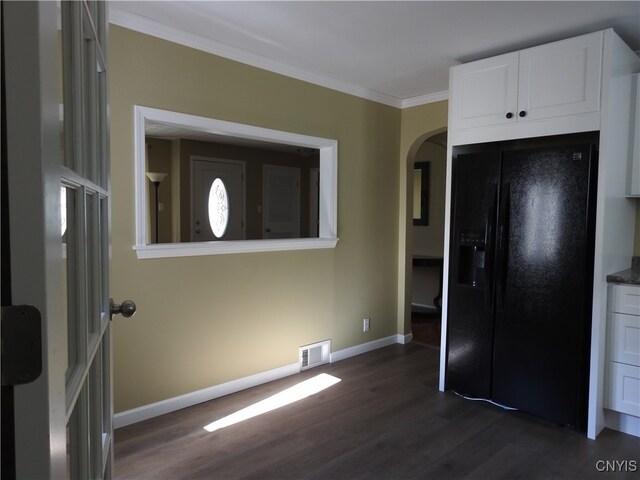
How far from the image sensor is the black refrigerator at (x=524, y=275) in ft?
8.30

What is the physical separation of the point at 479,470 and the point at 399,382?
1186mm

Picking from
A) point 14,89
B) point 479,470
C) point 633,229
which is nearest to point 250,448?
point 479,470

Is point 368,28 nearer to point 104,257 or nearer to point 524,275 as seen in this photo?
point 524,275

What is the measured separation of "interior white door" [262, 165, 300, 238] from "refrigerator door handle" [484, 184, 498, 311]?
15.8 feet

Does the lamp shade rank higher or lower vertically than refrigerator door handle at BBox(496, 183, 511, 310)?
higher

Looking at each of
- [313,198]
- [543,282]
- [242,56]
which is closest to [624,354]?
[543,282]

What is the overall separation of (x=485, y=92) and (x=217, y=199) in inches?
183

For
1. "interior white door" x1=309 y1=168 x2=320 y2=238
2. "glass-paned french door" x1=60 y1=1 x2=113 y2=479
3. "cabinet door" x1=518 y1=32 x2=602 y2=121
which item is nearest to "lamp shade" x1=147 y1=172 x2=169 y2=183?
"interior white door" x1=309 y1=168 x2=320 y2=238

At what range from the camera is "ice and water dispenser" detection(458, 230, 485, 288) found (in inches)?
115

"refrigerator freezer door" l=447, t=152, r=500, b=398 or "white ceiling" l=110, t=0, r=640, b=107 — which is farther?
"refrigerator freezer door" l=447, t=152, r=500, b=398

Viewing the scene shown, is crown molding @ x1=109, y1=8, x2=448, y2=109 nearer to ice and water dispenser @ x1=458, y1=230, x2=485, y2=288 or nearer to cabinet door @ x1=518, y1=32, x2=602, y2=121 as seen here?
cabinet door @ x1=518, y1=32, x2=602, y2=121

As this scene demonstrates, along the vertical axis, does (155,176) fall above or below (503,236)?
above

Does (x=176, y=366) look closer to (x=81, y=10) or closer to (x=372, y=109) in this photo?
(x=81, y=10)

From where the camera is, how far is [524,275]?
2.73 metres
